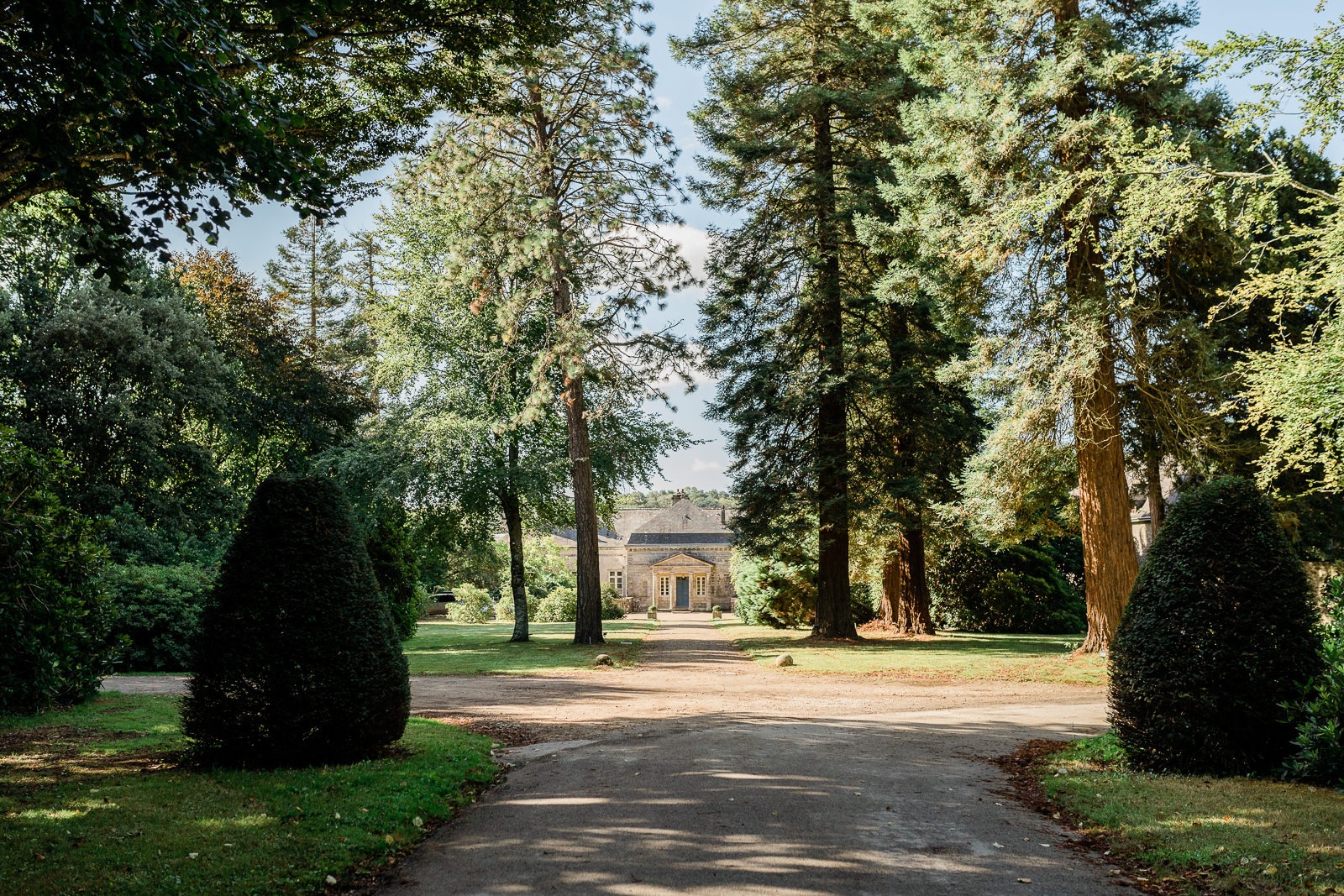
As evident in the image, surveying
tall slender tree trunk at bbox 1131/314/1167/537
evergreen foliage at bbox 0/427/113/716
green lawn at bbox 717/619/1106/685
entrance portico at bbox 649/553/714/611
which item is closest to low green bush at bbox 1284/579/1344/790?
tall slender tree trunk at bbox 1131/314/1167/537

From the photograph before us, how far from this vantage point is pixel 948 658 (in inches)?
697

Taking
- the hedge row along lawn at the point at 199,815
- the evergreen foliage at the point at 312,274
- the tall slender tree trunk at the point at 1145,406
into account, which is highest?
the evergreen foliage at the point at 312,274

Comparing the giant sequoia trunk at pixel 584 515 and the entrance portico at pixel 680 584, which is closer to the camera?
the giant sequoia trunk at pixel 584 515

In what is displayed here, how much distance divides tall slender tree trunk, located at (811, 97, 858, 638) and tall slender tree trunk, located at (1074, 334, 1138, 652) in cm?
677

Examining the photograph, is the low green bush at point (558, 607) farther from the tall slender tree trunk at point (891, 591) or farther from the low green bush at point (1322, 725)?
the low green bush at point (1322, 725)

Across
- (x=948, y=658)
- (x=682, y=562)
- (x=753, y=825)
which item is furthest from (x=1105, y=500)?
(x=682, y=562)

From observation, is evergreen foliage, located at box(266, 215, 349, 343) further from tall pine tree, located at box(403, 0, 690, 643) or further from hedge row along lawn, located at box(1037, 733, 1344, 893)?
hedge row along lawn, located at box(1037, 733, 1344, 893)

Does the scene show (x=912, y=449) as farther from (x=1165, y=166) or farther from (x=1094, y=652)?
(x=1165, y=166)

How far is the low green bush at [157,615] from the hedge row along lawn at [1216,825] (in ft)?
48.4

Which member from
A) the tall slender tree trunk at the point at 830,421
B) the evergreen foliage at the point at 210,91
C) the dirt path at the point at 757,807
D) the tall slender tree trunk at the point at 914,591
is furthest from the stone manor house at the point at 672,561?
the evergreen foliage at the point at 210,91

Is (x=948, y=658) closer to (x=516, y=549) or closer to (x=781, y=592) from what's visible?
(x=781, y=592)

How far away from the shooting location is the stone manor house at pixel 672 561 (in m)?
58.4

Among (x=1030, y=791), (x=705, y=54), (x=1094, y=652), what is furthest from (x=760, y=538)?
(x=1030, y=791)

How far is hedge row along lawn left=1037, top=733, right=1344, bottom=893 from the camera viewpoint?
443 centimetres
